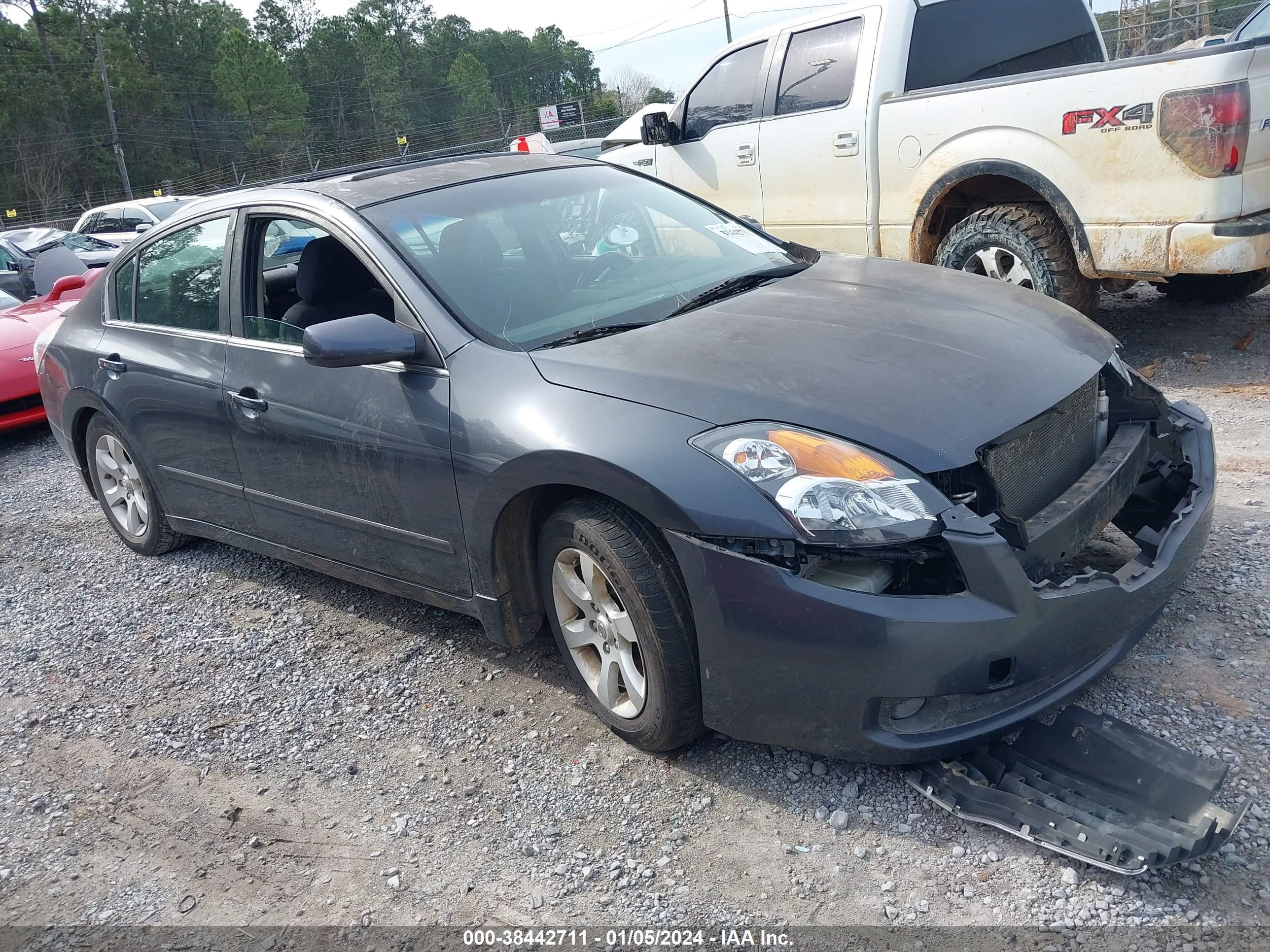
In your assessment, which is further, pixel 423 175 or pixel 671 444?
pixel 423 175

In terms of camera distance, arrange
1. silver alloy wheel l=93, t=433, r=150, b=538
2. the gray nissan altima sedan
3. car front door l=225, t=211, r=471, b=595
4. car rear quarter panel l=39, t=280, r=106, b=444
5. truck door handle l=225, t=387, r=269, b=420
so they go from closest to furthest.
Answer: the gray nissan altima sedan, car front door l=225, t=211, r=471, b=595, truck door handle l=225, t=387, r=269, b=420, car rear quarter panel l=39, t=280, r=106, b=444, silver alloy wheel l=93, t=433, r=150, b=538

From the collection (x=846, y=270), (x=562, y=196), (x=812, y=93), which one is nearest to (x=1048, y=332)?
(x=846, y=270)

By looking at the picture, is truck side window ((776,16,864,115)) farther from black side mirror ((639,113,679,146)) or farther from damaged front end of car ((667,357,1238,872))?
damaged front end of car ((667,357,1238,872))

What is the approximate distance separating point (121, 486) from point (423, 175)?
230 centimetres

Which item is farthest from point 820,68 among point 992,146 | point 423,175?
point 423,175

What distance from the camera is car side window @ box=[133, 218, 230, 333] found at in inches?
163

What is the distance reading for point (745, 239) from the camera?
4.20m

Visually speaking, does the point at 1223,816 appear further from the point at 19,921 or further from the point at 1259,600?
the point at 19,921

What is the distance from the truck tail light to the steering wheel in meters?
3.06

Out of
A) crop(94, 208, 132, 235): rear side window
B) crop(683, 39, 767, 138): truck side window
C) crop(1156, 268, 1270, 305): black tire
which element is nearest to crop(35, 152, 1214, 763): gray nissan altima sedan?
crop(683, 39, 767, 138): truck side window

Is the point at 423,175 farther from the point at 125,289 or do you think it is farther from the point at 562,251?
the point at 125,289

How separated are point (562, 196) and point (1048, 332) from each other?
1.84 meters

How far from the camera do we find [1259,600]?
332 cm

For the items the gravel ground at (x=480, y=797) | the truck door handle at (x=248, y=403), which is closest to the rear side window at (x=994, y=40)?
the gravel ground at (x=480, y=797)
